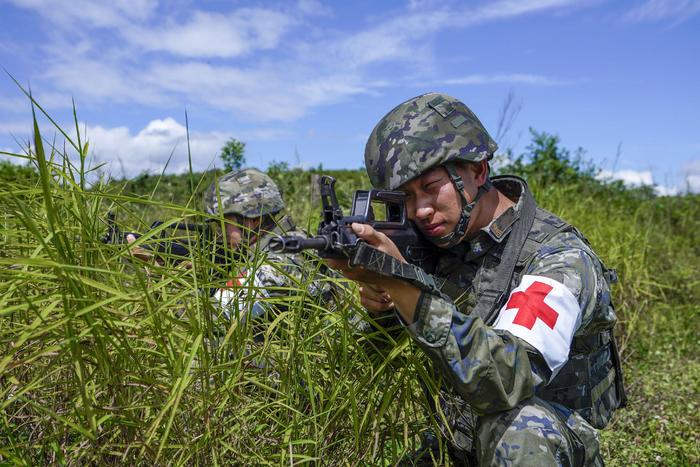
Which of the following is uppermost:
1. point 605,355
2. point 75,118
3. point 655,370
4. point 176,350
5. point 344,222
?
point 75,118

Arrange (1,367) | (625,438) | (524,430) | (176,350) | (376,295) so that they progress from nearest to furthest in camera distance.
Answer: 1. (1,367)
2. (176,350)
3. (524,430)
4. (376,295)
5. (625,438)

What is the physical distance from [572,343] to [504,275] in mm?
421

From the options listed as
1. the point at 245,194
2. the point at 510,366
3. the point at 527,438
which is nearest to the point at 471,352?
Result: the point at 510,366

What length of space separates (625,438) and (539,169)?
5.06 metres

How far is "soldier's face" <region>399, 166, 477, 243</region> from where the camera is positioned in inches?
99.5

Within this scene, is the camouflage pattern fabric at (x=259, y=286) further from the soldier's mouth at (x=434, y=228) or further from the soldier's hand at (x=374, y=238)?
the soldier's mouth at (x=434, y=228)

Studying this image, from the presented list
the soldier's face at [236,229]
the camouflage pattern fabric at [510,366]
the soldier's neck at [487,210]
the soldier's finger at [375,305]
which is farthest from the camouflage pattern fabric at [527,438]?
the soldier's face at [236,229]

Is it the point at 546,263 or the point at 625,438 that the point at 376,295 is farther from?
the point at 625,438

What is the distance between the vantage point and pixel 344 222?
76.1 inches

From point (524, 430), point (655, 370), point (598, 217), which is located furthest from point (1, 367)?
point (598, 217)

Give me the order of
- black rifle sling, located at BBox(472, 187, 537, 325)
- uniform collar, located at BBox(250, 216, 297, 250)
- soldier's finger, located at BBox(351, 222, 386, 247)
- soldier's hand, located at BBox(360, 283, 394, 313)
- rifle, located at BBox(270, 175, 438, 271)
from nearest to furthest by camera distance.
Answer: rifle, located at BBox(270, 175, 438, 271)
soldier's finger, located at BBox(351, 222, 386, 247)
uniform collar, located at BBox(250, 216, 297, 250)
soldier's hand, located at BBox(360, 283, 394, 313)
black rifle sling, located at BBox(472, 187, 537, 325)

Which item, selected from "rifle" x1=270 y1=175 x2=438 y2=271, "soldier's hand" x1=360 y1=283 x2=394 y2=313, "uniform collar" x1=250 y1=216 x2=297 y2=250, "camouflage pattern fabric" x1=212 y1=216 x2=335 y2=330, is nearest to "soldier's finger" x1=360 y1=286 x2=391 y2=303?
"soldier's hand" x1=360 y1=283 x2=394 y2=313

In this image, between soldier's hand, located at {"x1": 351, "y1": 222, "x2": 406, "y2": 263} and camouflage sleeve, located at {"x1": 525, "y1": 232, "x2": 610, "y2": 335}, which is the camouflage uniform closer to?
camouflage sleeve, located at {"x1": 525, "y1": 232, "x2": 610, "y2": 335}

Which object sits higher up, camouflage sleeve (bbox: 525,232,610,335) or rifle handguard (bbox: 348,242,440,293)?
rifle handguard (bbox: 348,242,440,293)
